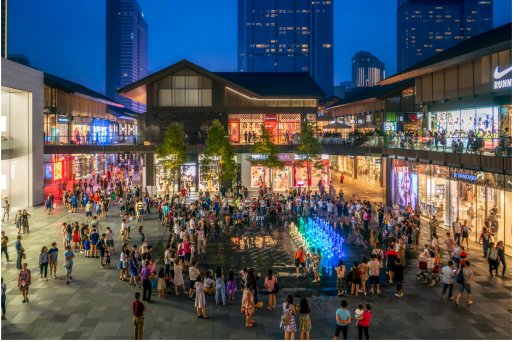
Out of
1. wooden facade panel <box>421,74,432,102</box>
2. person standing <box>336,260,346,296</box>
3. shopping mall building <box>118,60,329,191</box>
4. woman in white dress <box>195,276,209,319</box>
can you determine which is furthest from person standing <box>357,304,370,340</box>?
shopping mall building <box>118,60,329,191</box>

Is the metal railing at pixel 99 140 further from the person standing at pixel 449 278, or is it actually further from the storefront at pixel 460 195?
the person standing at pixel 449 278

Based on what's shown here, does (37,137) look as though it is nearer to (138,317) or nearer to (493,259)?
(138,317)

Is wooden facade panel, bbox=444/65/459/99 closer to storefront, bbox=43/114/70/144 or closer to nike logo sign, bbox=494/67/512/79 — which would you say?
nike logo sign, bbox=494/67/512/79

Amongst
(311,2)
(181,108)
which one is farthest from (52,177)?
(311,2)

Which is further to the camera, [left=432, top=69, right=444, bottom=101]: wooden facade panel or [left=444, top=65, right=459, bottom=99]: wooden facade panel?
[left=432, top=69, right=444, bottom=101]: wooden facade panel

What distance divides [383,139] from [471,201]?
1149 centimetres

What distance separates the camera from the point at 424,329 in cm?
1161

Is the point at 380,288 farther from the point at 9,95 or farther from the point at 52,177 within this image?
the point at 52,177

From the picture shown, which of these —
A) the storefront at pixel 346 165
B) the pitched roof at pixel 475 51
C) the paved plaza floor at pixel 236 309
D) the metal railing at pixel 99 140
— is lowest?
the paved plaza floor at pixel 236 309

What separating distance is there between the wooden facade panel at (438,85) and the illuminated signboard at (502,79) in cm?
627

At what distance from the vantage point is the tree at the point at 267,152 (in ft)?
120

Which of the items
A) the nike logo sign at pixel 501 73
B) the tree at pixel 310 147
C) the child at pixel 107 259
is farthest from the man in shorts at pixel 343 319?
the tree at pixel 310 147

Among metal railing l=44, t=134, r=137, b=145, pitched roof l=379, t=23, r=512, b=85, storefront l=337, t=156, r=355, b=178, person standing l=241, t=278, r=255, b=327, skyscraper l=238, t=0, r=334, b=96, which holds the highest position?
skyscraper l=238, t=0, r=334, b=96

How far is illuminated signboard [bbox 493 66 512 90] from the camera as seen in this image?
22078mm
